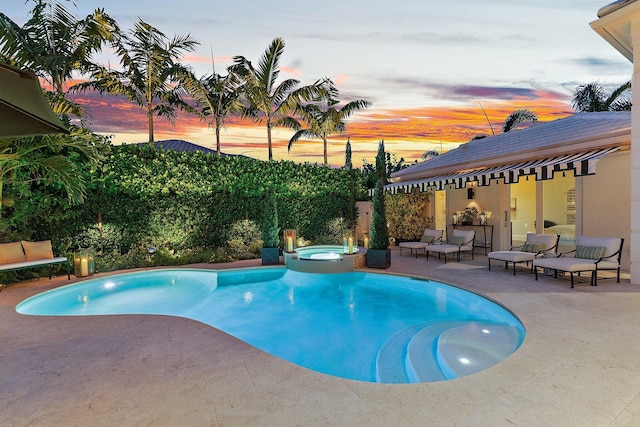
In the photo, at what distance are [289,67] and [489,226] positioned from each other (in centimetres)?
1457

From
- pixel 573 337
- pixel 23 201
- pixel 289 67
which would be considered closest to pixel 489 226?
pixel 573 337

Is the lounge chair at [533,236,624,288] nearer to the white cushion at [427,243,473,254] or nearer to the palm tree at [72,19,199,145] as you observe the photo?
the white cushion at [427,243,473,254]

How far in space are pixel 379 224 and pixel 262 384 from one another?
9406mm

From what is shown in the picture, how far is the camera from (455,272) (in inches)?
454

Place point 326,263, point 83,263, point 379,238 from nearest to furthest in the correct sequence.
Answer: point 83,263 → point 326,263 → point 379,238

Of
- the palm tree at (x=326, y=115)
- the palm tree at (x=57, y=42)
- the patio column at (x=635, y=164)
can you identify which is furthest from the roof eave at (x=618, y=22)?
the palm tree at (x=57, y=42)

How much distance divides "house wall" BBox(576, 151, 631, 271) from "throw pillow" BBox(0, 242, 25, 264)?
752 inches

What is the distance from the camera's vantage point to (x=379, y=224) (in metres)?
12.9

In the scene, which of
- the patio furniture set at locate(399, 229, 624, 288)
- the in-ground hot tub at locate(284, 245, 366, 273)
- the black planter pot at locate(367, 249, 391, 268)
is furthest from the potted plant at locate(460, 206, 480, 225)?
the in-ground hot tub at locate(284, 245, 366, 273)

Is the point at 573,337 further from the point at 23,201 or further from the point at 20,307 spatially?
the point at 23,201

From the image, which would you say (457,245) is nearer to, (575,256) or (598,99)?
(575,256)

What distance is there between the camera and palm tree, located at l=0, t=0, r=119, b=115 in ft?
36.5

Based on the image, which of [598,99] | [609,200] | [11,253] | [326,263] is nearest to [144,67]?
[11,253]

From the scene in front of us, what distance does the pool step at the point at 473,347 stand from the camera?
532 centimetres
